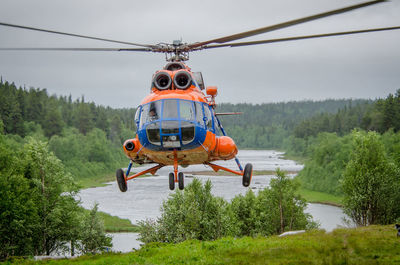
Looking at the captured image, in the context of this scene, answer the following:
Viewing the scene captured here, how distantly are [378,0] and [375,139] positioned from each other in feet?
126

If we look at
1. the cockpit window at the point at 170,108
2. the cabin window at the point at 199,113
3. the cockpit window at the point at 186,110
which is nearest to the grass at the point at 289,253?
the cabin window at the point at 199,113

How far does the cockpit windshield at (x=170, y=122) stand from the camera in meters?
11.5

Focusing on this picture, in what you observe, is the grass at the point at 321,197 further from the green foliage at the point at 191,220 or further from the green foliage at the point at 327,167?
the green foliage at the point at 191,220

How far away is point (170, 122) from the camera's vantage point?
11539 millimetres

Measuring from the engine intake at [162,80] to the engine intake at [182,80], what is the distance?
244 millimetres

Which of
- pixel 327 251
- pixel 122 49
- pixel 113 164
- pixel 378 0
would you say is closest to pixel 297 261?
pixel 327 251

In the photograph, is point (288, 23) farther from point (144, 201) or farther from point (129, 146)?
point (144, 201)

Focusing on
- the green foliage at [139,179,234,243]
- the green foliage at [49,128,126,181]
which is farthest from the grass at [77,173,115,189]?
the green foliage at [139,179,234,243]

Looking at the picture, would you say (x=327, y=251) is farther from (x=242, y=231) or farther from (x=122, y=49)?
(x=242, y=231)

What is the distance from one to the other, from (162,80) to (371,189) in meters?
31.3

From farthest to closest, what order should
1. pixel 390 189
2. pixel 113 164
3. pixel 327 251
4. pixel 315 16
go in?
pixel 113 164 < pixel 390 189 < pixel 327 251 < pixel 315 16

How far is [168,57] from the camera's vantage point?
14266mm

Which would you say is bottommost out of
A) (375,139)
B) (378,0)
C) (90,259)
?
(90,259)

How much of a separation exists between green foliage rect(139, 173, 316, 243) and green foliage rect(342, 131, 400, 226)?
187 inches
